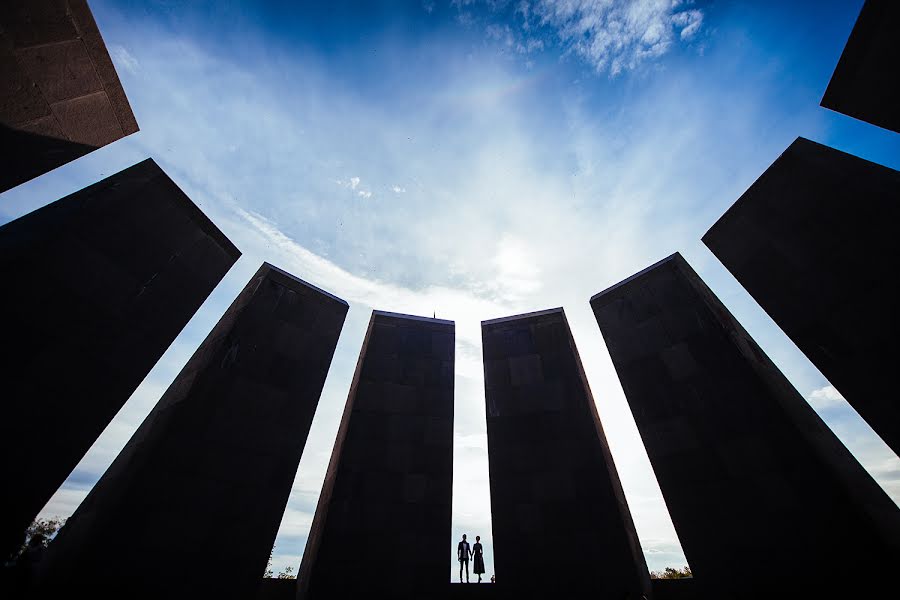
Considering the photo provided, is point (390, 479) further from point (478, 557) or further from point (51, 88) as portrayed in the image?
point (51, 88)

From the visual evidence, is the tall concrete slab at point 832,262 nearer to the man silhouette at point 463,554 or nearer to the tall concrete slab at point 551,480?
the tall concrete slab at point 551,480

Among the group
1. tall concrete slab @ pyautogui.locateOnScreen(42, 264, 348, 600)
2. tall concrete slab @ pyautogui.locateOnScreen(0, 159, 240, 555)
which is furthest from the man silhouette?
tall concrete slab @ pyautogui.locateOnScreen(0, 159, 240, 555)

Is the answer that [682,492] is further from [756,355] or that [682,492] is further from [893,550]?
[756,355]

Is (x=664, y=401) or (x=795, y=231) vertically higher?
(x=795, y=231)

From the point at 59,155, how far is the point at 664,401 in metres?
16.6

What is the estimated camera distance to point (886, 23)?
24.5 ft

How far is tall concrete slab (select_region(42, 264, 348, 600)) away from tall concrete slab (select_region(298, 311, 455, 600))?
138cm

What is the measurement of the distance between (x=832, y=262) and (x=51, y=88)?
18123 millimetres

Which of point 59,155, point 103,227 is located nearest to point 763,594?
point 103,227

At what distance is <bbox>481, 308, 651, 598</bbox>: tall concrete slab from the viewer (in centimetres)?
971

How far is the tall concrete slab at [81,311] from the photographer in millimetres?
7207

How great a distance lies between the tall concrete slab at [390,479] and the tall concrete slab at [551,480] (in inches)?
65.7

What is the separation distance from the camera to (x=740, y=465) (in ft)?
30.1

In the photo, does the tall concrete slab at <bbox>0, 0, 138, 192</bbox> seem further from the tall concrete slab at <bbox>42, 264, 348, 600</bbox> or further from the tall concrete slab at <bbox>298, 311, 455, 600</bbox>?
the tall concrete slab at <bbox>298, 311, 455, 600</bbox>
